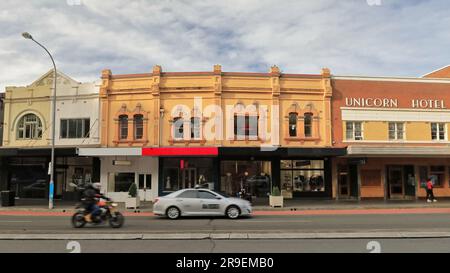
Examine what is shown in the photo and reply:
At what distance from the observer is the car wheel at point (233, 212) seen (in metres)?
17.4

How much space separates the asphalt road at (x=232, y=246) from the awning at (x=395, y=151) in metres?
16.2

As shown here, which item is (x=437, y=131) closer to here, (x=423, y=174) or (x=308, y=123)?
(x=423, y=174)

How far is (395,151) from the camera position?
2647cm

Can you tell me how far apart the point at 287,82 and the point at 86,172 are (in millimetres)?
15928

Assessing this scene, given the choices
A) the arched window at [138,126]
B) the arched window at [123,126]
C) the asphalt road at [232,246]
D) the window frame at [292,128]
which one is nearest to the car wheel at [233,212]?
the asphalt road at [232,246]

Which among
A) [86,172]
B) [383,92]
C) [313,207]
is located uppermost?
[383,92]

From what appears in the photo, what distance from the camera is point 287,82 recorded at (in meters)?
28.7

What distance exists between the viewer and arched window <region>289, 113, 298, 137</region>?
2830 cm

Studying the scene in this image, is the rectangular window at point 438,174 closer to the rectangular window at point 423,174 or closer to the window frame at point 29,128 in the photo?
the rectangular window at point 423,174

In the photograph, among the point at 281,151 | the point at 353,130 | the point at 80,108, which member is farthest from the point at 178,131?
the point at 353,130

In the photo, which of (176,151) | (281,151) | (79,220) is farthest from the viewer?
(281,151)

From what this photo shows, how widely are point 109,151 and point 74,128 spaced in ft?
15.6
